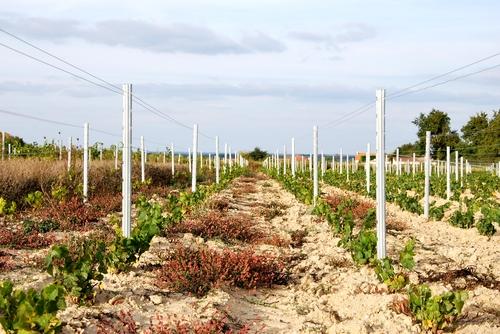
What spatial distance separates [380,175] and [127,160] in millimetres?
3785

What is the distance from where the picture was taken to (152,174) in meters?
25.9

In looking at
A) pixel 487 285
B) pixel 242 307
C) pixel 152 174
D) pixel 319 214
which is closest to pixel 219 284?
pixel 242 307

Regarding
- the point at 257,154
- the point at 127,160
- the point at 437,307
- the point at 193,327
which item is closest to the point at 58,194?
the point at 127,160

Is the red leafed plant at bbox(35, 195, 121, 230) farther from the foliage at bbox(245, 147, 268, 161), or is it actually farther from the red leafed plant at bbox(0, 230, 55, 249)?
the foliage at bbox(245, 147, 268, 161)

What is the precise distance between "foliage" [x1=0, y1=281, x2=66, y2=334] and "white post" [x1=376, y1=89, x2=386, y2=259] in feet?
15.4

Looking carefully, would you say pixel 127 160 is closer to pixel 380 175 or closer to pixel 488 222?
pixel 380 175

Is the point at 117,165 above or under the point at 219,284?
above

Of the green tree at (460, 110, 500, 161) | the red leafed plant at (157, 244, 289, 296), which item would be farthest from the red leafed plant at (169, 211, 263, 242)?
the green tree at (460, 110, 500, 161)

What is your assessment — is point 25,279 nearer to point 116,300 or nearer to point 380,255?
point 116,300

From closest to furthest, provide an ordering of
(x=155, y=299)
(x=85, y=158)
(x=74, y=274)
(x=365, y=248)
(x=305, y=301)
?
1. (x=74, y=274)
2. (x=155, y=299)
3. (x=305, y=301)
4. (x=365, y=248)
5. (x=85, y=158)

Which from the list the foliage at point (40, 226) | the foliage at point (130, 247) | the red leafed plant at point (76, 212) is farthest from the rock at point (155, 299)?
the red leafed plant at point (76, 212)

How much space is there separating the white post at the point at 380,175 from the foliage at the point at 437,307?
2.37 meters

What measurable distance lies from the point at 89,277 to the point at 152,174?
66.4 ft

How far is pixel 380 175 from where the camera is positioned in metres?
8.25
